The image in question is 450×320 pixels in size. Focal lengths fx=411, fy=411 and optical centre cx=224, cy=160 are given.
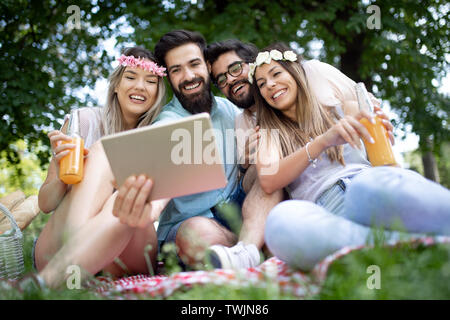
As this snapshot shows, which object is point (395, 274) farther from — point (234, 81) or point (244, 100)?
point (234, 81)

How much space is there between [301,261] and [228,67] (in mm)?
1567

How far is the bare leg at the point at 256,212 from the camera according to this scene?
206 cm

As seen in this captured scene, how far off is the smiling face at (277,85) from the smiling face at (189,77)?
1.48ft

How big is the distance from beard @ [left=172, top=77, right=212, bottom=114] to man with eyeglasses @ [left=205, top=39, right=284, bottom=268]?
0.51 feet

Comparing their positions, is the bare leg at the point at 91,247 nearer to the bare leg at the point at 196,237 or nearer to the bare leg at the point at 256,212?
the bare leg at the point at 196,237

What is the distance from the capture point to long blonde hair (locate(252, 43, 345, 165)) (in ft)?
7.27

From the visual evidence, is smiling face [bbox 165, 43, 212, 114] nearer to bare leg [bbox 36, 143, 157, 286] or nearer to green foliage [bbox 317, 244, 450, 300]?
bare leg [bbox 36, 143, 157, 286]

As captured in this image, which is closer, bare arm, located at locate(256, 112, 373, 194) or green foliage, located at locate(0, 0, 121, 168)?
bare arm, located at locate(256, 112, 373, 194)

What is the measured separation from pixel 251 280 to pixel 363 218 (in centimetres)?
51

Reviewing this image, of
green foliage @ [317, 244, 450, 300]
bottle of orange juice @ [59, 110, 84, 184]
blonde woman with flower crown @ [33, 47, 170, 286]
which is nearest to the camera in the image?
green foliage @ [317, 244, 450, 300]

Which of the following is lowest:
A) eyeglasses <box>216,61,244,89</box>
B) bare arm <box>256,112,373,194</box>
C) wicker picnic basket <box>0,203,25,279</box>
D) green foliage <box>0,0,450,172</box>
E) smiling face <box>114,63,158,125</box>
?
wicker picnic basket <box>0,203,25,279</box>

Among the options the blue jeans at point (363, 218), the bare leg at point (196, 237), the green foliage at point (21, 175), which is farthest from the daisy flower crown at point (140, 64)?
the green foliage at point (21, 175)

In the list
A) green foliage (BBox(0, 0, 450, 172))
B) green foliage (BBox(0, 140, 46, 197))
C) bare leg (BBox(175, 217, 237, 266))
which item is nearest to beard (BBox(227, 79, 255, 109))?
bare leg (BBox(175, 217, 237, 266))
